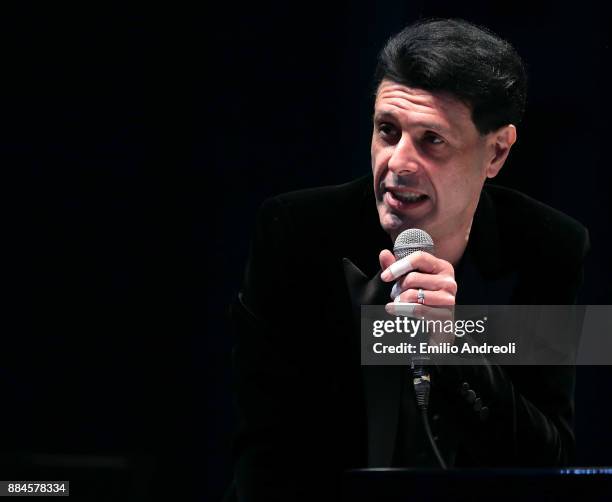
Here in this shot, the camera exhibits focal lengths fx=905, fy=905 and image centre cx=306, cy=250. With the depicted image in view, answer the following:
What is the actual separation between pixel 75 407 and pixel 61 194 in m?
0.62

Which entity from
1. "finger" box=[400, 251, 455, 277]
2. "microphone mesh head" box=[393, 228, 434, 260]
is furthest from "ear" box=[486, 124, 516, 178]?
"finger" box=[400, 251, 455, 277]

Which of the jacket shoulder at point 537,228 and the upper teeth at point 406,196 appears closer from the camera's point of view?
the upper teeth at point 406,196

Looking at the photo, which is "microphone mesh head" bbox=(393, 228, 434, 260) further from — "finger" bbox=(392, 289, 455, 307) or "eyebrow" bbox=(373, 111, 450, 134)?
"eyebrow" bbox=(373, 111, 450, 134)

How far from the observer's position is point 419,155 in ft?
7.33

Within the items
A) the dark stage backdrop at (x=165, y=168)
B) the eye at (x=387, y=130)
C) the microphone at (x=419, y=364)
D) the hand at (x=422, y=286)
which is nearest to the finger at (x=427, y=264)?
the hand at (x=422, y=286)

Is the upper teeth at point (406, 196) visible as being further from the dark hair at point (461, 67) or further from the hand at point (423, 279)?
the hand at point (423, 279)

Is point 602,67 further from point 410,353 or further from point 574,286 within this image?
point 410,353

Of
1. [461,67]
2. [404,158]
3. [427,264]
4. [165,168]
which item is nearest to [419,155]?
[404,158]

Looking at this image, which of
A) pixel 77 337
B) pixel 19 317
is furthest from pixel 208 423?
pixel 19 317

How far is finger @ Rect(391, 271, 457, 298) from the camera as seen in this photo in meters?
1.70

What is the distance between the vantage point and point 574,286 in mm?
2459

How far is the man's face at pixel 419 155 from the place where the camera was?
222 centimetres

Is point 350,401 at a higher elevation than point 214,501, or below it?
higher

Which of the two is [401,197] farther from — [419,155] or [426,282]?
[426,282]
